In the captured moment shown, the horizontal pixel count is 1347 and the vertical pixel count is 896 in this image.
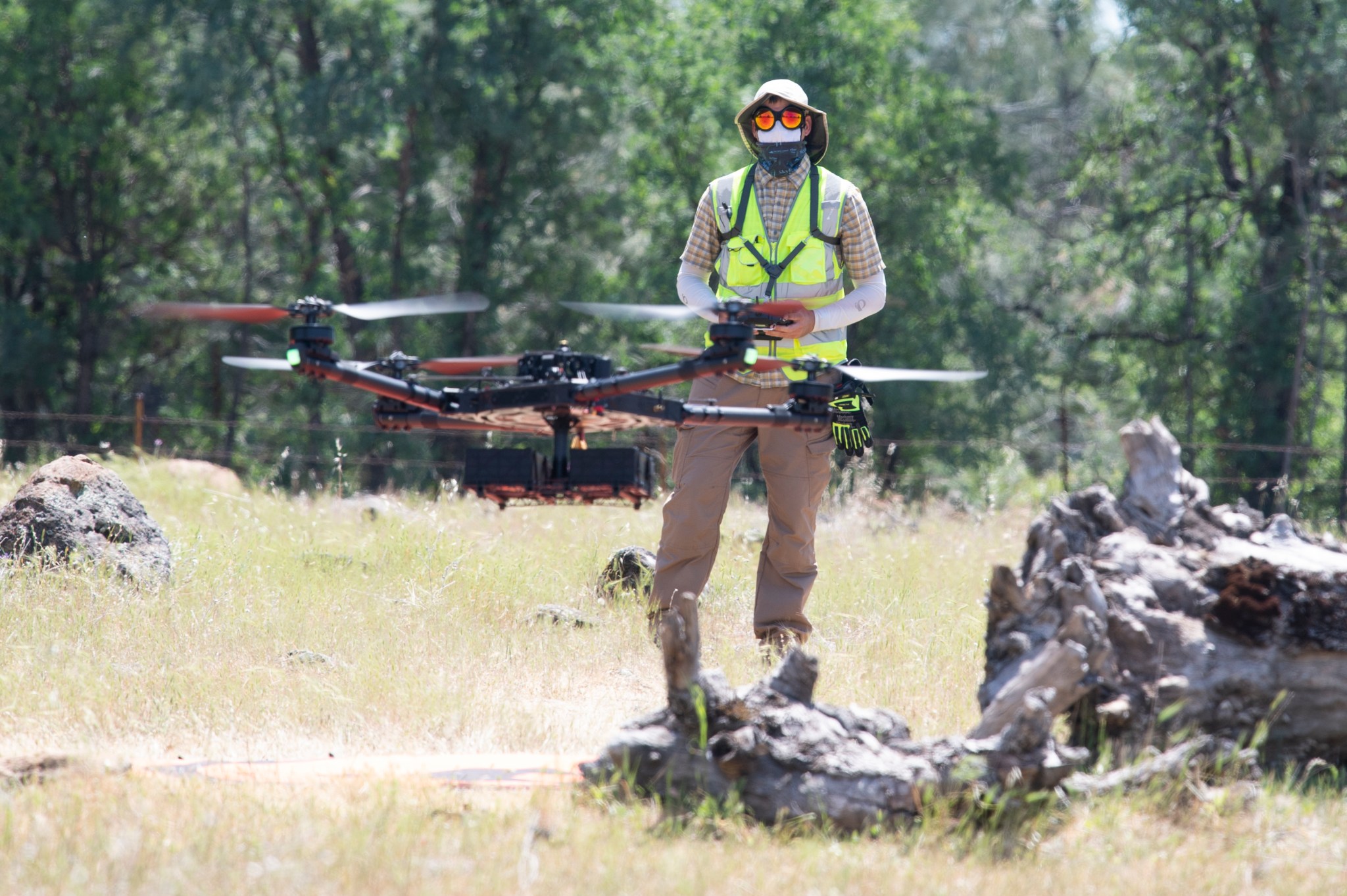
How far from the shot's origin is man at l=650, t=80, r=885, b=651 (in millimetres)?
6633

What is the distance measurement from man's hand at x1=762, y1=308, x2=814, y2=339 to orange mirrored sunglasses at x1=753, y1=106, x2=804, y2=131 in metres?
1.21

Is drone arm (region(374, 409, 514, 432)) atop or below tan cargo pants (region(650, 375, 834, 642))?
atop

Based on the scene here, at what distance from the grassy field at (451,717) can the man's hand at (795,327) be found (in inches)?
62.0

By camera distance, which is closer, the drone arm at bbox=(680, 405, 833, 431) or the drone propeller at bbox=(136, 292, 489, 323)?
the drone propeller at bbox=(136, 292, 489, 323)

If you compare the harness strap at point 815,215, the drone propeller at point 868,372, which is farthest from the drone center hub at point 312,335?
the harness strap at point 815,215

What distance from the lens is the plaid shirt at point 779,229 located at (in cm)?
668

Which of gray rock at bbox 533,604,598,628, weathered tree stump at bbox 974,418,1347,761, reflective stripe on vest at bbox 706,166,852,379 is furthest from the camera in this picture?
gray rock at bbox 533,604,598,628

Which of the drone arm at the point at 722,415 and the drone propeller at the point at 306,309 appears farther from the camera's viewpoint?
the drone arm at the point at 722,415

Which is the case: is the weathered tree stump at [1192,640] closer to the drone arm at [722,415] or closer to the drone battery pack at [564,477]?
the drone arm at [722,415]

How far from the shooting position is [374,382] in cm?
512

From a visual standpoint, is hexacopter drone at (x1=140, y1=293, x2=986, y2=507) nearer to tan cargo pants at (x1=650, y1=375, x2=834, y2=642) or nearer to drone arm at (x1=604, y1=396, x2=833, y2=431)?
drone arm at (x1=604, y1=396, x2=833, y2=431)

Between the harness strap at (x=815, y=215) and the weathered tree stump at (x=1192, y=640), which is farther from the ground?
the harness strap at (x=815, y=215)

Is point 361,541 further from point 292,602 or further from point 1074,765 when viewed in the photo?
point 1074,765

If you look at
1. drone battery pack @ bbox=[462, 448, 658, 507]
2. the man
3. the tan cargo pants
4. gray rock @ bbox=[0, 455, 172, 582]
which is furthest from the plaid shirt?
gray rock @ bbox=[0, 455, 172, 582]
